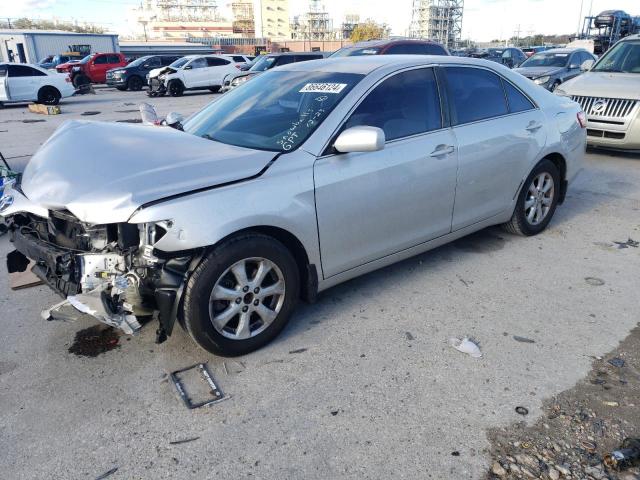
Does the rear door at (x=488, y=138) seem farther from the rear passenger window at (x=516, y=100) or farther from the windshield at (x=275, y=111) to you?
the windshield at (x=275, y=111)

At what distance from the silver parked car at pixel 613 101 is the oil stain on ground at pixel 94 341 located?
770cm

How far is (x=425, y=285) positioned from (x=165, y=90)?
65.3 feet

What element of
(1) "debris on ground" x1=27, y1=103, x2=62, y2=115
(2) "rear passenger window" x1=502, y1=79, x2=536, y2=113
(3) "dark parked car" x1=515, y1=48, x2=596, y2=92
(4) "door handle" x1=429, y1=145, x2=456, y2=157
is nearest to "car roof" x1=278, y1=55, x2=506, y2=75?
(2) "rear passenger window" x1=502, y1=79, x2=536, y2=113

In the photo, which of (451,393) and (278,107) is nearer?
(451,393)

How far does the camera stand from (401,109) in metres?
3.83

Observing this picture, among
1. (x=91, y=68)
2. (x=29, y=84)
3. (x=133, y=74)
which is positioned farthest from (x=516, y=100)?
(x=91, y=68)

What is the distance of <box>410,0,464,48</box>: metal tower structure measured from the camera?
8625cm

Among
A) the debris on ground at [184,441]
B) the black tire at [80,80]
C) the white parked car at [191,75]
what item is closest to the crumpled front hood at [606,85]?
the debris on ground at [184,441]

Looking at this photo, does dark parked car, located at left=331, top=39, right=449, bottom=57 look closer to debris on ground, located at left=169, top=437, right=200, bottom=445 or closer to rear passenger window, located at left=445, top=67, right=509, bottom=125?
rear passenger window, located at left=445, top=67, right=509, bottom=125

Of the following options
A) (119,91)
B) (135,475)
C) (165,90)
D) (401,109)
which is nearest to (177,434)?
(135,475)

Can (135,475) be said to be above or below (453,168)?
below

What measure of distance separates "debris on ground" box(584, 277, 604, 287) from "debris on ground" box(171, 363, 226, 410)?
3.07m

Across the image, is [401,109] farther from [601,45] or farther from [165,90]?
[601,45]

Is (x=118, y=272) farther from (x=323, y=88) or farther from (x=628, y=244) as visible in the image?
(x=628, y=244)
